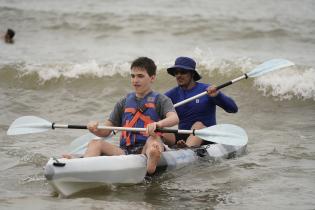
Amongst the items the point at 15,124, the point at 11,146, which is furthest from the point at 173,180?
the point at 11,146

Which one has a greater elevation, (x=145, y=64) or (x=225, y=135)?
(x=145, y=64)

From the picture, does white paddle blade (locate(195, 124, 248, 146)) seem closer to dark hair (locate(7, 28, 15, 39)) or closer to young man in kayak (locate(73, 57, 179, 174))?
young man in kayak (locate(73, 57, 179, 174))

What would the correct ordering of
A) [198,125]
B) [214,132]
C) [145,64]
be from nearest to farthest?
[145,64], [214,132], [198,125]

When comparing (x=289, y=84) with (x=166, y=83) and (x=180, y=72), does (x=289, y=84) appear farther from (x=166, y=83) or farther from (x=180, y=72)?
(x=180, y=72)

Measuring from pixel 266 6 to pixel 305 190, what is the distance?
1151cm

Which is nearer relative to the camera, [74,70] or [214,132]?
[214,132]

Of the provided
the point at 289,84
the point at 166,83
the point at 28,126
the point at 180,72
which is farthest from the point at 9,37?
the point at 28,126

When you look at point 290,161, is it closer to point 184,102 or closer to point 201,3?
point 184,102

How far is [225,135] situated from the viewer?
6.77m

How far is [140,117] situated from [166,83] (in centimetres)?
585

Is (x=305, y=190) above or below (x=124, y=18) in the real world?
below

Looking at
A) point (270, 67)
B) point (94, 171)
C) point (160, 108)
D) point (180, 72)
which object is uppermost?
point (270, 67)

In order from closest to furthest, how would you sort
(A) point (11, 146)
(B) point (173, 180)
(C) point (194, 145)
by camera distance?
(B) point (173, 180)
(C) point (194, 145)
(A) point (11, 146)

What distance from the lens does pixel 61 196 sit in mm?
5969
